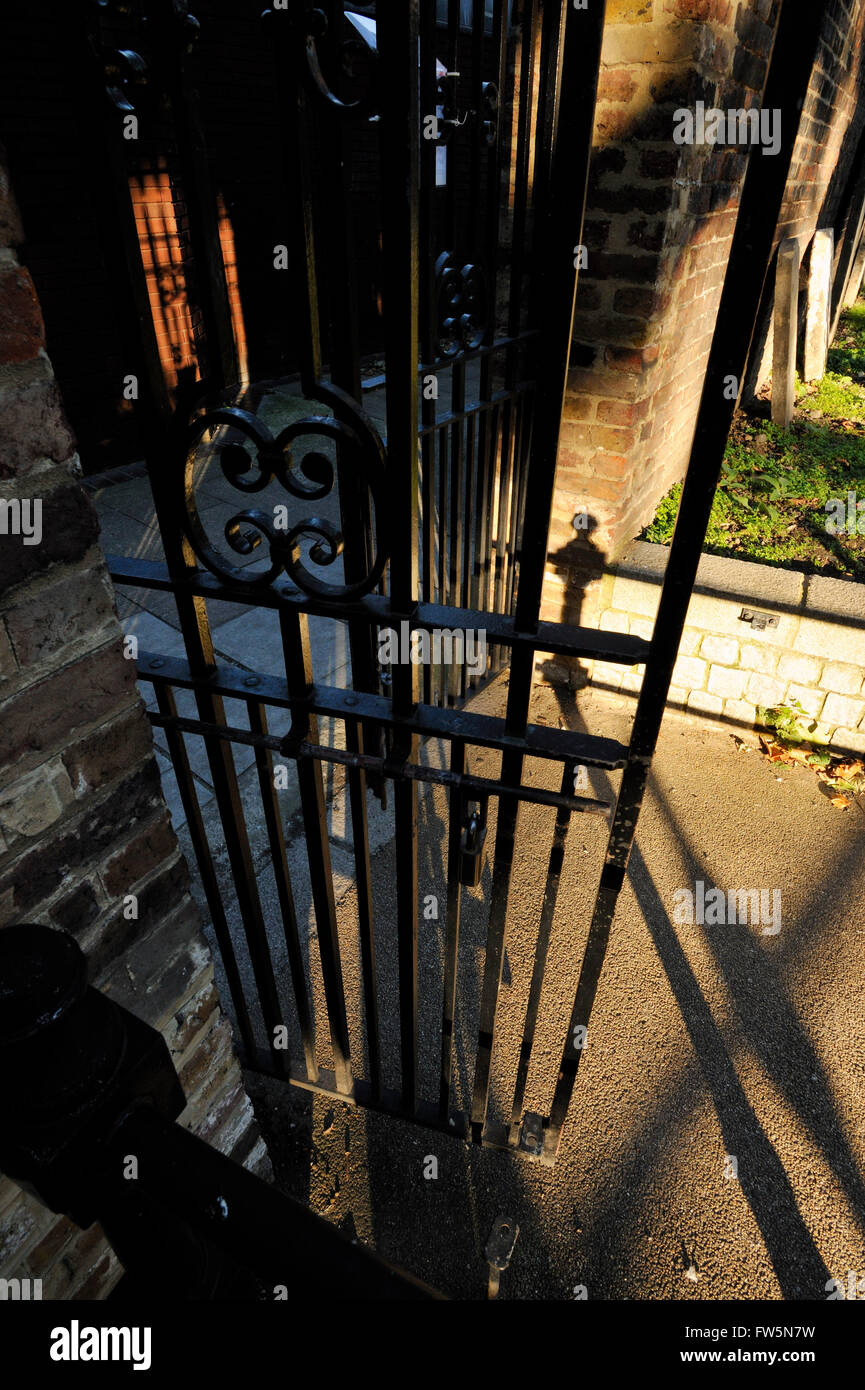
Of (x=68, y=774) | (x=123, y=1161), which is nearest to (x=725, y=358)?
(x=68, y=774)

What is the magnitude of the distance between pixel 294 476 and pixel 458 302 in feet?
6.12

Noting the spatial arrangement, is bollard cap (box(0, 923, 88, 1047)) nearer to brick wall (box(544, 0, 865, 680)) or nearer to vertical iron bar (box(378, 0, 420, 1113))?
vertical iron bar (box(378, 0, 420, 1113))

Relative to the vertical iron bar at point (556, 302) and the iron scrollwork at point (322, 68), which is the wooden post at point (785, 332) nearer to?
the vertical iron bar at point (556, 302)

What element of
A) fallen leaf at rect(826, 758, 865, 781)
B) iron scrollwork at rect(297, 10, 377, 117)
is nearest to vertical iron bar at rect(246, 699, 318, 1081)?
iron scrollwork at rect(297, 10, 377, 117)

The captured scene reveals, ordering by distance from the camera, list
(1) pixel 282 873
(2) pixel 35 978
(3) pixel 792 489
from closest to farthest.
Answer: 1. (2) pixel 35 978
2. (1) pixel 282 873
3. (3) pixel 792 489

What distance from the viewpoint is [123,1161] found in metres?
1.01

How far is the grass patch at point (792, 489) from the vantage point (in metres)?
4.11

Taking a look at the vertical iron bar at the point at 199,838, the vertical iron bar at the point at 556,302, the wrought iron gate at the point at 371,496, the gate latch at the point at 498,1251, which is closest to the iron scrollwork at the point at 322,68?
the wrought iron gate at the point at 371,496

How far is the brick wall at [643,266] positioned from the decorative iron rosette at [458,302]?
831 millimetres

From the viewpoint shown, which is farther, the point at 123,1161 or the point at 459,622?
the point at 459,622

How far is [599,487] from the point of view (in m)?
3.58

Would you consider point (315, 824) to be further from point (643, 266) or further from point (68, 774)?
point (643, 266)

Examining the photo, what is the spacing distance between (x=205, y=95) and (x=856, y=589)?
6.35 metres
